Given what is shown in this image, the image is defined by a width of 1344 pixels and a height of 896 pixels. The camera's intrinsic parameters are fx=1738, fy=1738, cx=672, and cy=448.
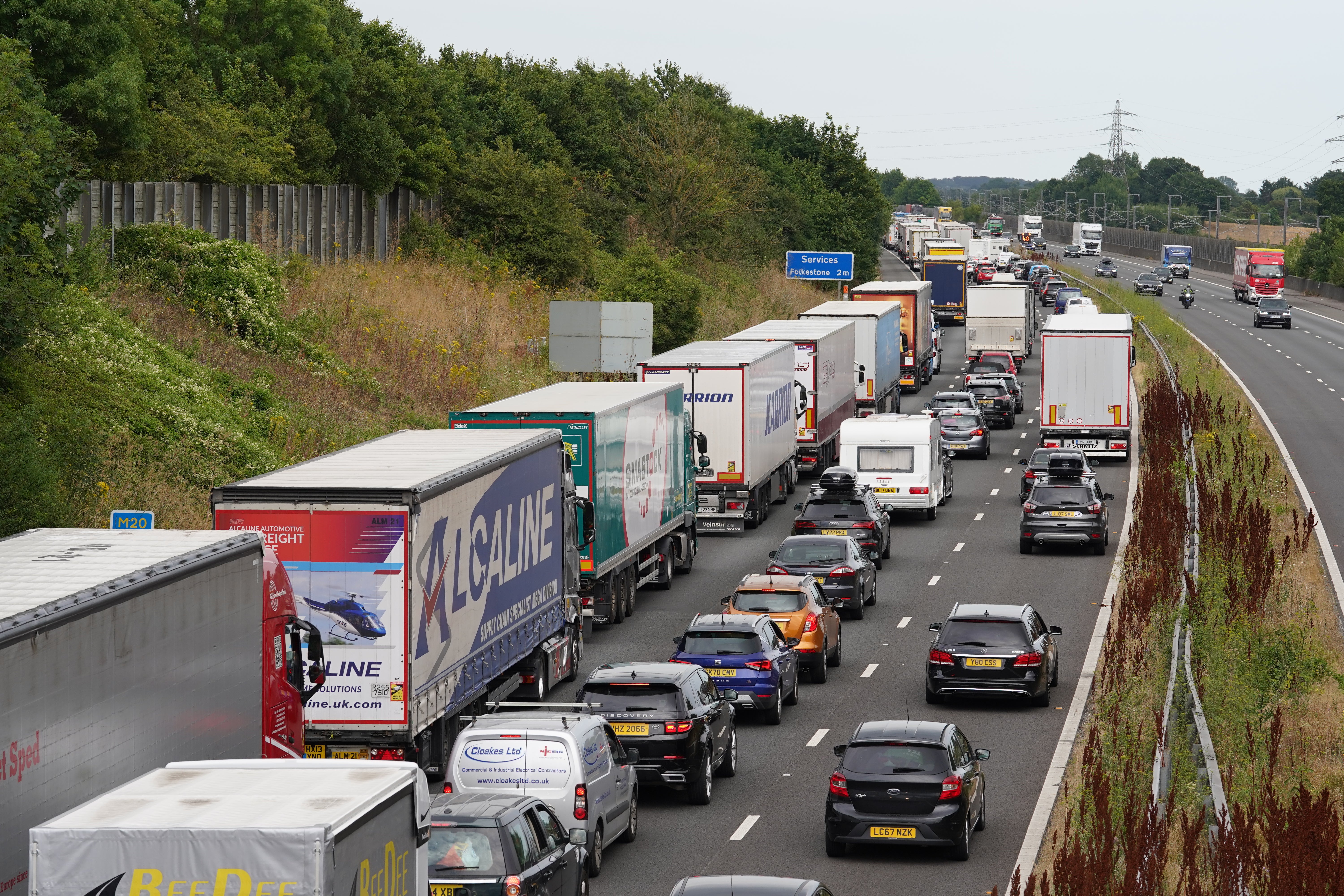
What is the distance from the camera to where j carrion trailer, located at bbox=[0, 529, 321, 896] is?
10.5 m

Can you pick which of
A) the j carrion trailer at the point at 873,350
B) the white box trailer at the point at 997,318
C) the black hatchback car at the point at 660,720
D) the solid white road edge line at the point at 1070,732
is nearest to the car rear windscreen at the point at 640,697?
the black hatchback car at the point at 660,720

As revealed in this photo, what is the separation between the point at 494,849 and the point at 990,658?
11.8 metres

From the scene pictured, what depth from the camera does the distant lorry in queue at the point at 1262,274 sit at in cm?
11375

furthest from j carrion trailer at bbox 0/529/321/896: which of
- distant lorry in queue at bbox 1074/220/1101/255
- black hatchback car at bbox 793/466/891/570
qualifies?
distant lorry in queue at bbox 1074/220/1101/255

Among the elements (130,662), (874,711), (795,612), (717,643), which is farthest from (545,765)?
(795,612)

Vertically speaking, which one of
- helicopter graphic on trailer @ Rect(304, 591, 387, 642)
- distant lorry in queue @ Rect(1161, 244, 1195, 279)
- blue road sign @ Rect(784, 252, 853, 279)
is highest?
distant lorry in queue @ Rect(1161, 244, 1195, 279)

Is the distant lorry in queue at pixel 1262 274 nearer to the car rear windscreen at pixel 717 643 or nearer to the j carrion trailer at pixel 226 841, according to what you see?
the car rear windscreen at pixel 717 643

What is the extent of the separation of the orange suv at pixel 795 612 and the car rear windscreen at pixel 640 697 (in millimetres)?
6365

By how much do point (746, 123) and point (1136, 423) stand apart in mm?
72976

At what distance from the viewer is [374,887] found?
972 centimetres

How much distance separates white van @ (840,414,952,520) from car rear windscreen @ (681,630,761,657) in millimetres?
17856

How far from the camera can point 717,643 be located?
2280cm

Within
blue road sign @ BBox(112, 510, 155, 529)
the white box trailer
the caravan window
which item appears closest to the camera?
blue road sign @ BBox(112, 510, 155, 529)

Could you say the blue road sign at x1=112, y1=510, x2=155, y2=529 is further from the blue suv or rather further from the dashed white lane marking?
the blue suv
